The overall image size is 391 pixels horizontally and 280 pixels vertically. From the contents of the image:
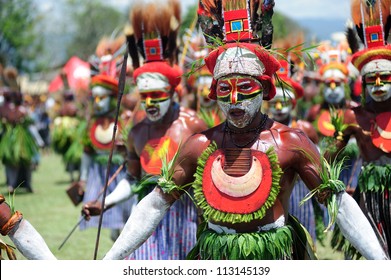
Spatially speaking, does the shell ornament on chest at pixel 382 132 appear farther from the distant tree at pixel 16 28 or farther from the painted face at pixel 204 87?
the distant tree at pixel 16 28

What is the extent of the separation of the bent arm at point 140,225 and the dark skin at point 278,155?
0.06 meters

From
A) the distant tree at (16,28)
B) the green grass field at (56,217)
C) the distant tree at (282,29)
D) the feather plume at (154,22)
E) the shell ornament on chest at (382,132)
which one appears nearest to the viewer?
the shell ornament on chest at (382,132)

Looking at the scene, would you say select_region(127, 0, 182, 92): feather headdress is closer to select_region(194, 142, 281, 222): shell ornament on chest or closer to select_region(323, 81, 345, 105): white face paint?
select_region(194, 142, 281, 222): shell ornament on chest

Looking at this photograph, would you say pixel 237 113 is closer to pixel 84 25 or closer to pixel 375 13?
pixel 375 13

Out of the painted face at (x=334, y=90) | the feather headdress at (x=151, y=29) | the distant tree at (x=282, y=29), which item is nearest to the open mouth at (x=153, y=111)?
the feather headdress at (x=151, y=29)

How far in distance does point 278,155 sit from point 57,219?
7112 mm

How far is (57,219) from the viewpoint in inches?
413

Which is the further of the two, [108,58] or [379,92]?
[108,58]

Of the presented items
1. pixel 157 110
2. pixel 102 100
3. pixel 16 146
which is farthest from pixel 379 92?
pixel 16 146

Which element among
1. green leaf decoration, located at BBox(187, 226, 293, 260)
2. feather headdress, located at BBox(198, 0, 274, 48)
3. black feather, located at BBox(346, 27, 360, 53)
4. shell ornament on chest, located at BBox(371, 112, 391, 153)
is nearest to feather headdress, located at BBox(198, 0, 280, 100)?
feather headdress, located at BBox(198, 0, 274, 48)

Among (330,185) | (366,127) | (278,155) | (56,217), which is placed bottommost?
(56,217)

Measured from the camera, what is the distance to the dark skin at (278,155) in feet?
12.7

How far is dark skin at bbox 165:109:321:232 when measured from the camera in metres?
3.88
